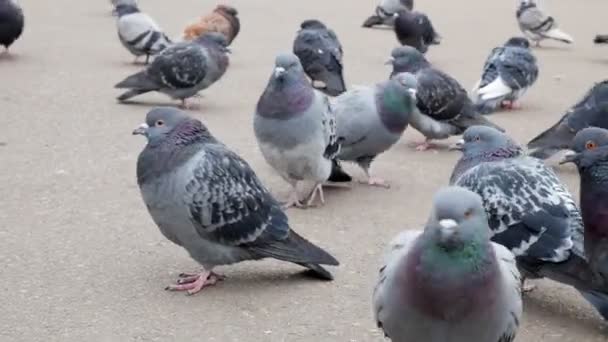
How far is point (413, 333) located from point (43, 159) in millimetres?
3864

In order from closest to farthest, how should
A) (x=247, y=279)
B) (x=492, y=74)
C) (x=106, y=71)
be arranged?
1. (x=247, y=279)
2. (x=492, y=74)
3. (x=106, y=71)

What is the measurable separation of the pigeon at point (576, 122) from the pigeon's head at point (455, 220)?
11.2 ft

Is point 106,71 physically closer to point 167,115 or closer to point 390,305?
point 167,115

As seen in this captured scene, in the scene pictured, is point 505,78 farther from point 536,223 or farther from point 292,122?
point 536,223

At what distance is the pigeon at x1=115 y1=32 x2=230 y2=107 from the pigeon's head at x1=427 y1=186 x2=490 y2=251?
547 cm

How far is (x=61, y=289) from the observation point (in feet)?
13.5

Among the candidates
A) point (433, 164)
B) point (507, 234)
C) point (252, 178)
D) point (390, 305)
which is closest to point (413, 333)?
point (390, 305)

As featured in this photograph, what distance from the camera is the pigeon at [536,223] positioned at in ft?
12.4

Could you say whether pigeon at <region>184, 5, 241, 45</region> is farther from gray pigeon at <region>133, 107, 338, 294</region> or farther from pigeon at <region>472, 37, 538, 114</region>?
gray pigeon at <region>133, 107, 338, 294</region>

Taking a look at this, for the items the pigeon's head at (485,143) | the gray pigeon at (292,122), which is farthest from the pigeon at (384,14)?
the pigeon's head at (485,143)

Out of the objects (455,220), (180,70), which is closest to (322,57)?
(180,70)

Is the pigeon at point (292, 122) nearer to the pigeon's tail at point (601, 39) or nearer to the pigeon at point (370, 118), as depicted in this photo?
the pigeon at point (370, 118)

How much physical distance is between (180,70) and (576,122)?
349 cm

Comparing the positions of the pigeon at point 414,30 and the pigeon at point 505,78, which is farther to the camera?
the pigeon at point 414,30
